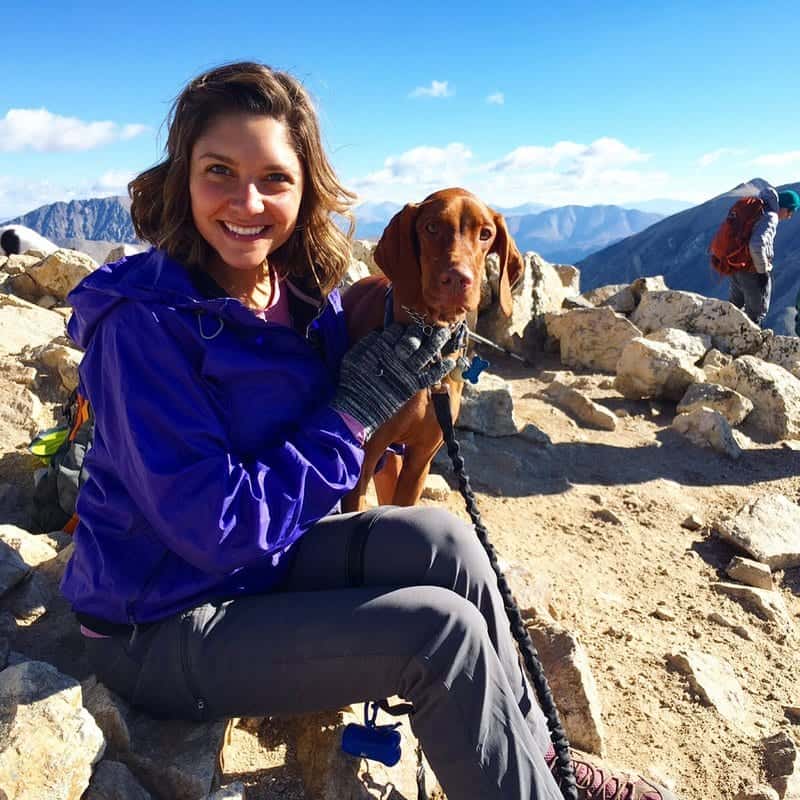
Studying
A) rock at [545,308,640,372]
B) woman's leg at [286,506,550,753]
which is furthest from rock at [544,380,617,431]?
woman's leg at [286,506,550,753]

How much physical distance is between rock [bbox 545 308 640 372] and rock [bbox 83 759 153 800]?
8.28m

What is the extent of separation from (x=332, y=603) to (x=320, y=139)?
5.11 feet

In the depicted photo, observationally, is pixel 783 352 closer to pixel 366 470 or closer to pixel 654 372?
pixel 654 372

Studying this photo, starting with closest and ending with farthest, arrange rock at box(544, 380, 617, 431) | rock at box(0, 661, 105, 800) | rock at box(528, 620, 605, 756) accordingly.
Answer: rock at box(0, 661, 105, 800) < rock at box(528, 620, 605, 756) < rock at box(544, 380, 617, 431)

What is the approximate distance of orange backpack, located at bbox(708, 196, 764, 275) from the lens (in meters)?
9.73

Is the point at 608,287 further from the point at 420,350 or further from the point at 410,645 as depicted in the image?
the point at 410,645

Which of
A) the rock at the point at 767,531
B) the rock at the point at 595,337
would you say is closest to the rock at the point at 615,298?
the rock at the point at 595,337

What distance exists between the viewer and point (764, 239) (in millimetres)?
9414

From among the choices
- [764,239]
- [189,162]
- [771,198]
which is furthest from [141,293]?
[771,198]

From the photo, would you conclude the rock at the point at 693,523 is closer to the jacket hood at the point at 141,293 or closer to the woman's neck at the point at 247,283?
the woman's neck at the point at 247,283

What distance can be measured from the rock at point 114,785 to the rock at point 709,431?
242 inches

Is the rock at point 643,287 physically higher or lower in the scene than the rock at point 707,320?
higher

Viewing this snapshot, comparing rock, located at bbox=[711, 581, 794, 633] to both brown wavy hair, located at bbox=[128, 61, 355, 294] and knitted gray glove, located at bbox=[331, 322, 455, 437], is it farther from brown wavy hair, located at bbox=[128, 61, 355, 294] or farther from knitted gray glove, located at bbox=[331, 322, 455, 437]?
brown wavy hair, located at bbox=[128, 61, 355, 294]

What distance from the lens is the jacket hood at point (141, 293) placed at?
187cm
